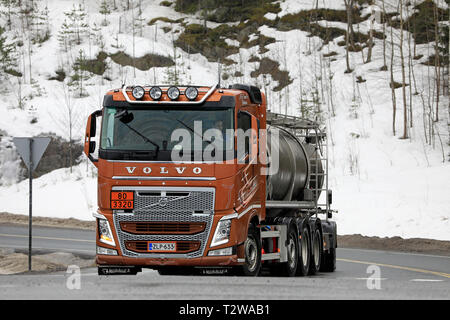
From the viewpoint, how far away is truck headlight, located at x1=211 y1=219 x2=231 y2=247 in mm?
13008

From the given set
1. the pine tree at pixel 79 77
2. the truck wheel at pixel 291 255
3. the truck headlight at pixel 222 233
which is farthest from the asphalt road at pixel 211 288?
the pine tree at pixel 79 77

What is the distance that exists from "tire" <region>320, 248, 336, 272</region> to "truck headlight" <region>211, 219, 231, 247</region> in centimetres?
693

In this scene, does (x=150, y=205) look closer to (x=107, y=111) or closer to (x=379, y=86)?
(x=107, y=111)

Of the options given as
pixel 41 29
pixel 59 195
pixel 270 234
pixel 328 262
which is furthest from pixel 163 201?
pixel 41 29

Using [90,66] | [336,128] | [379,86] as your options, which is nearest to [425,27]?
[379,86]

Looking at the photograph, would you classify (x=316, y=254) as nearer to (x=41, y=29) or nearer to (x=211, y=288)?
(x=211, y=288)

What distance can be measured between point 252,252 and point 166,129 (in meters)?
2.92

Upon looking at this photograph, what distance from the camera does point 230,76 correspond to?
50906 mm

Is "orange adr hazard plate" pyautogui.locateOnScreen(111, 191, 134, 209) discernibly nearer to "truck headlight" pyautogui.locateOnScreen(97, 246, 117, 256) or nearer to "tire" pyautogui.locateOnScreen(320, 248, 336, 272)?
"truck headlight" pyautogui.locateOnScreen(97, 246, 117, 256)

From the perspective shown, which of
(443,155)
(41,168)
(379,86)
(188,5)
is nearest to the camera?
(443,155)

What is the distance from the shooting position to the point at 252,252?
1416cm

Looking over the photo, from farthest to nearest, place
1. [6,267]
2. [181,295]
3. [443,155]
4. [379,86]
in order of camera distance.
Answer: [379,86] < [443,155] < [6,267] < [181,295]

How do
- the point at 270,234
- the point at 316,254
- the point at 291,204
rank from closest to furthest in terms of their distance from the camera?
the point at 270,234 < the point at 291,204 < the point at 316,254

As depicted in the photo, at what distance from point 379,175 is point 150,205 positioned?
26.3m
